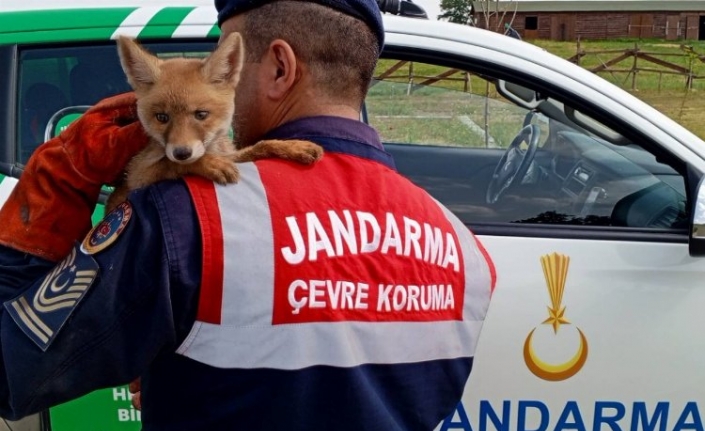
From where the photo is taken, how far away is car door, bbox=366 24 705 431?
214 centimetres

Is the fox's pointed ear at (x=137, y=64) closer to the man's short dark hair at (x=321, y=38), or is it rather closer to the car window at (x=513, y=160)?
the man's short dark hair at (x=321, y=38)

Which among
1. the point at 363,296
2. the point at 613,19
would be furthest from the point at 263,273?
the point at 613,19

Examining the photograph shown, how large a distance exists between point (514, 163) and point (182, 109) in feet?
5.18

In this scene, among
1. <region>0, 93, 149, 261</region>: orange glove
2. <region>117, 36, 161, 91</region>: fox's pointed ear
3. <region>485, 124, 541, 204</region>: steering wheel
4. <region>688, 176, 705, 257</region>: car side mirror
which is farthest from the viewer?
<region>485, 124, 541, 204</region>: steering wheel

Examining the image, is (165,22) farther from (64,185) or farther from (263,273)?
(263,273)

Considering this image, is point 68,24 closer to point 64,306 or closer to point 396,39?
point 396,39

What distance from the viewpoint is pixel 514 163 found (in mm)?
2635

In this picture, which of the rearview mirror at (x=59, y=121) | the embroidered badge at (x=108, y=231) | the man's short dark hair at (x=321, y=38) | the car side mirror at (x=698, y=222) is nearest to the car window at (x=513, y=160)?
the car side mirror at (x=698, y=222)

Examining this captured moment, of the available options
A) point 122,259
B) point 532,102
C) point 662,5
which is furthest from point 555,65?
point 662,5

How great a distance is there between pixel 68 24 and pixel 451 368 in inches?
59.9

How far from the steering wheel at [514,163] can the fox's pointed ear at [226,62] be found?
132cm

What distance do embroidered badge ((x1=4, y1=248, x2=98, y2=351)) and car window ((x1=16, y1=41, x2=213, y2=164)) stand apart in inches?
49.8

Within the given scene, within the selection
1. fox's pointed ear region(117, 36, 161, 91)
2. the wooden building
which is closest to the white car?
fox's pointed ear region(117, 36, 161, 91)

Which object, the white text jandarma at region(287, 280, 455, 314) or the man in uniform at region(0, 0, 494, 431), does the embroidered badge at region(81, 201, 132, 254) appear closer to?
the man in uniform at region(0, 0, 494, 431)
